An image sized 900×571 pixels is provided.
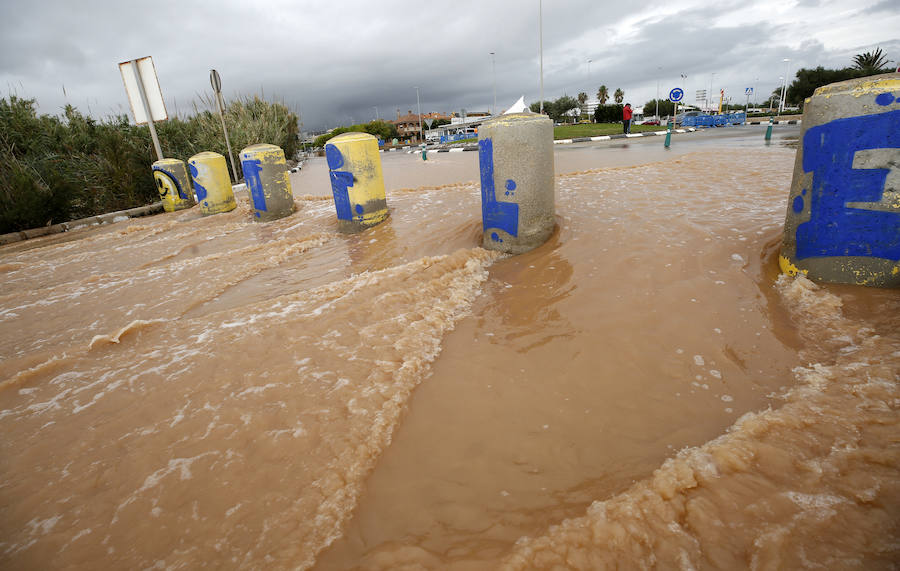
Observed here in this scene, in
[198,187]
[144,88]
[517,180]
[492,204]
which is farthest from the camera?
[144,88]

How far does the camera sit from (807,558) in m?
1.25

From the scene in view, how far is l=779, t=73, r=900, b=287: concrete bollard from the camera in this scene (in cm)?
259

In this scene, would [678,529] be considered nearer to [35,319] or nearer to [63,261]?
[35,319]

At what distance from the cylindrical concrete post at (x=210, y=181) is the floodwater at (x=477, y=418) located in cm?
518

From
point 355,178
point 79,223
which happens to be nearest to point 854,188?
point 355,178

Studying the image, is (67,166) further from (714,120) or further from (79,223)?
(714,120)

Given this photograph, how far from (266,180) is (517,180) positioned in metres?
5.67

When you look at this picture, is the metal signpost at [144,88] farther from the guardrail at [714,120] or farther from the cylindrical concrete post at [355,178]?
the guardrail at [714,120]

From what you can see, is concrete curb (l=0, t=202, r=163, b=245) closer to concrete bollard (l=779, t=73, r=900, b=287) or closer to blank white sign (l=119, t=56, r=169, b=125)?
blank white sign (l=119, t=56, r=169, b=125)

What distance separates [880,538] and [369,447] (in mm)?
1935

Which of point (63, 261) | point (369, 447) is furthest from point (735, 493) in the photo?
point (63, 261)

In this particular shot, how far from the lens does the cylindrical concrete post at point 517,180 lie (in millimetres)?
4250

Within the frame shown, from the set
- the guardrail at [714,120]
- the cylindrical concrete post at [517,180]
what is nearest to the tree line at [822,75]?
the guardrail at [714,120]

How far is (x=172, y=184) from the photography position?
10148 mm
